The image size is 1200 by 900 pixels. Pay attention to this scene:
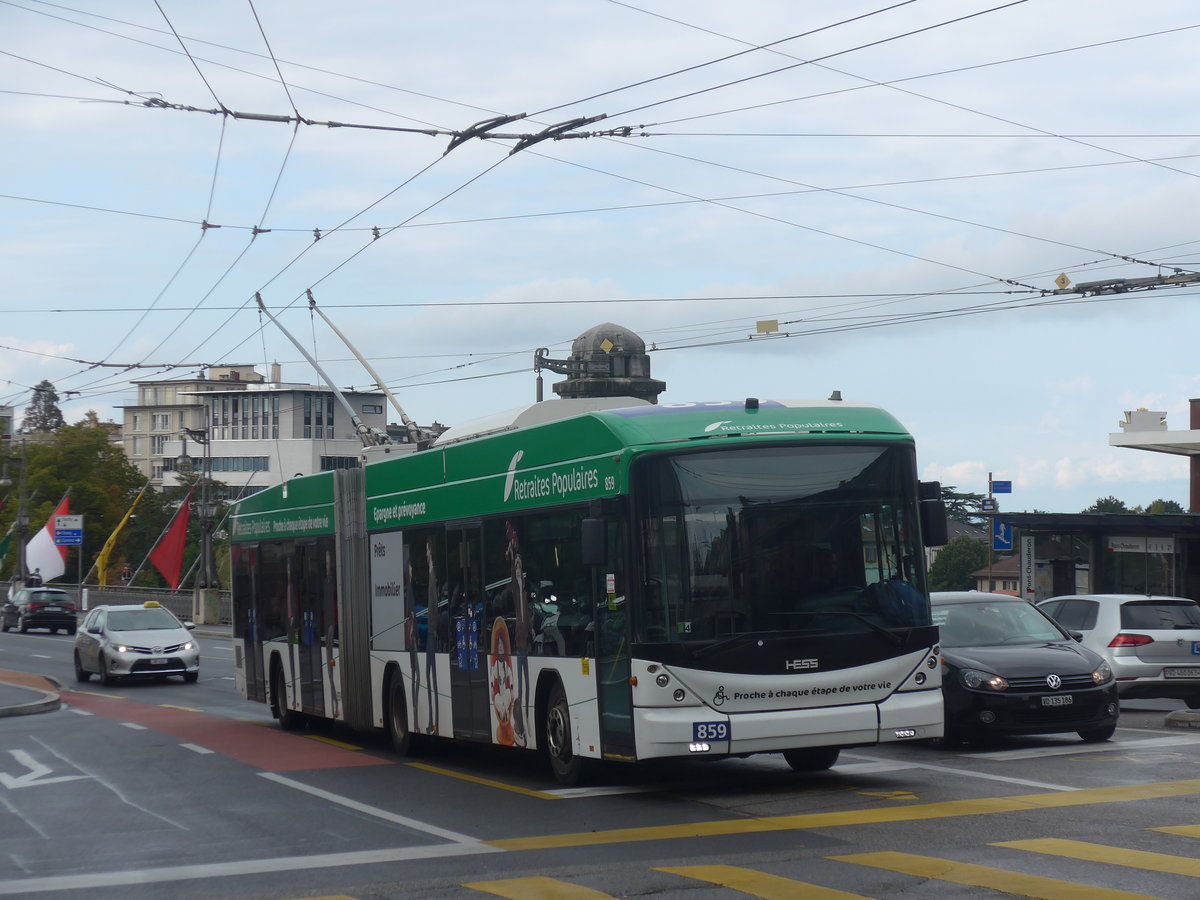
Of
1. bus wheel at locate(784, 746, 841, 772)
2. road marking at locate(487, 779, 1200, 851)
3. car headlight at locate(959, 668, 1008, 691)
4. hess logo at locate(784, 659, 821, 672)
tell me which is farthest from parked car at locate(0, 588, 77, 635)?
road marking at locate(487, 779, 1200, 851)

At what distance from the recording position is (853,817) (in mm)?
10648

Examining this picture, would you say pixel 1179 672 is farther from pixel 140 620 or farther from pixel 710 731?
pixel 140 620

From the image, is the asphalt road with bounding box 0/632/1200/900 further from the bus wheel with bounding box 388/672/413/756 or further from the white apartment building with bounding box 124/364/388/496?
the white apartment building with bounding box 124/364/388/496

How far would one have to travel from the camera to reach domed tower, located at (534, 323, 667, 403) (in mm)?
47719

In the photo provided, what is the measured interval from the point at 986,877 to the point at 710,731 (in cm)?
348

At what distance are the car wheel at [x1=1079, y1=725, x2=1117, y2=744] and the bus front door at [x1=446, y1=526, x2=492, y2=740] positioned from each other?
5.58 m

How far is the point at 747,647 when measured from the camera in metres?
11.7

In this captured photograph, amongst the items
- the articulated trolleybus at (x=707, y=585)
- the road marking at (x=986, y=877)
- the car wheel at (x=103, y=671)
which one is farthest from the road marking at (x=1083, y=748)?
the car wheel at (x=103, y=671)

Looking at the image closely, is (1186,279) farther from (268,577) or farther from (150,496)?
(150,496)

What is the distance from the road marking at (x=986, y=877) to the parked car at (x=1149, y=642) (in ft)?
35.5

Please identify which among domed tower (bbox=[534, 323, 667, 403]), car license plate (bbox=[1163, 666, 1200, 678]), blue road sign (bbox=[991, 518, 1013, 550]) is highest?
domed tower (bbox=[534, 323, 667, 403])

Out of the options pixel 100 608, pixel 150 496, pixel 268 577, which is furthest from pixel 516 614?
pixel 150 496

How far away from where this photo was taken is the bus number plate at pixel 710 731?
37.8 feet

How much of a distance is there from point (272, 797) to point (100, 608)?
22218 millimetres
